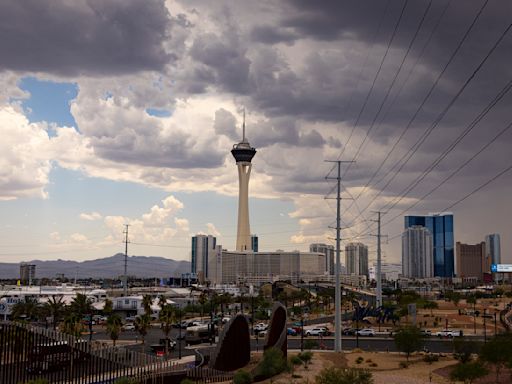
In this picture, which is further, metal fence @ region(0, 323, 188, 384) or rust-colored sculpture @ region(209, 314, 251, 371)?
rust-colored sculpture @ region(209, 314, 251, 371)

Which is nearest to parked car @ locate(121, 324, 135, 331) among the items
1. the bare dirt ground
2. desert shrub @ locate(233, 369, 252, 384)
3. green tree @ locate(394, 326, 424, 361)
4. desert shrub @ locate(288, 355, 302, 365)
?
the bare dirt ground

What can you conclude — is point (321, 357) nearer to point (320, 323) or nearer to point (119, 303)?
point (320, 323)

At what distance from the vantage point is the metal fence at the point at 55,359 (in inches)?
1463

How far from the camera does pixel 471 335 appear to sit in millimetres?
98375

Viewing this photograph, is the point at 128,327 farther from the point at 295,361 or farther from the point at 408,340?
the point at 408,340

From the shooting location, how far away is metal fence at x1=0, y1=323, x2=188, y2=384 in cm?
3716

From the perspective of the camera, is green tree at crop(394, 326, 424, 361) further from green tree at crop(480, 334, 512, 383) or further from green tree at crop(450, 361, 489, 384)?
green tree at crop(450, 361, 489, 384)

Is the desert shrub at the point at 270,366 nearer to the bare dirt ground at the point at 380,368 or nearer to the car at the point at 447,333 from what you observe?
the bare dirt ground at the point at 380,368

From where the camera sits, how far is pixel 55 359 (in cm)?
3897

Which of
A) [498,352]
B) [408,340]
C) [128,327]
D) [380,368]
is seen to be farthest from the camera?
[128,327]

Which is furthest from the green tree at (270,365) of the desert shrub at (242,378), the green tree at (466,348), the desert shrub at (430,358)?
the green tree at (466,348)

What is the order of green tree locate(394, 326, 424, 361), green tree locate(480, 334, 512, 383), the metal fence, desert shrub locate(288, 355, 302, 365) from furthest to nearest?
green tree locate(394, 326, 424, 361) < desert shrub locate(288, 355, 302, 365) < green tree locate(480, 334, 512, 383) < the metal fence

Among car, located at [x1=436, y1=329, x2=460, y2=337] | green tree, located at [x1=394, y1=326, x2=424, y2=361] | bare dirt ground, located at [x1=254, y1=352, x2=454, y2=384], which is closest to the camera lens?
bare dirt ground, located at [x1=254, y1=352, x2=454, y2=384]

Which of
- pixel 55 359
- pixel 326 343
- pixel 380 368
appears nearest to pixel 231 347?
pixel 380 368
